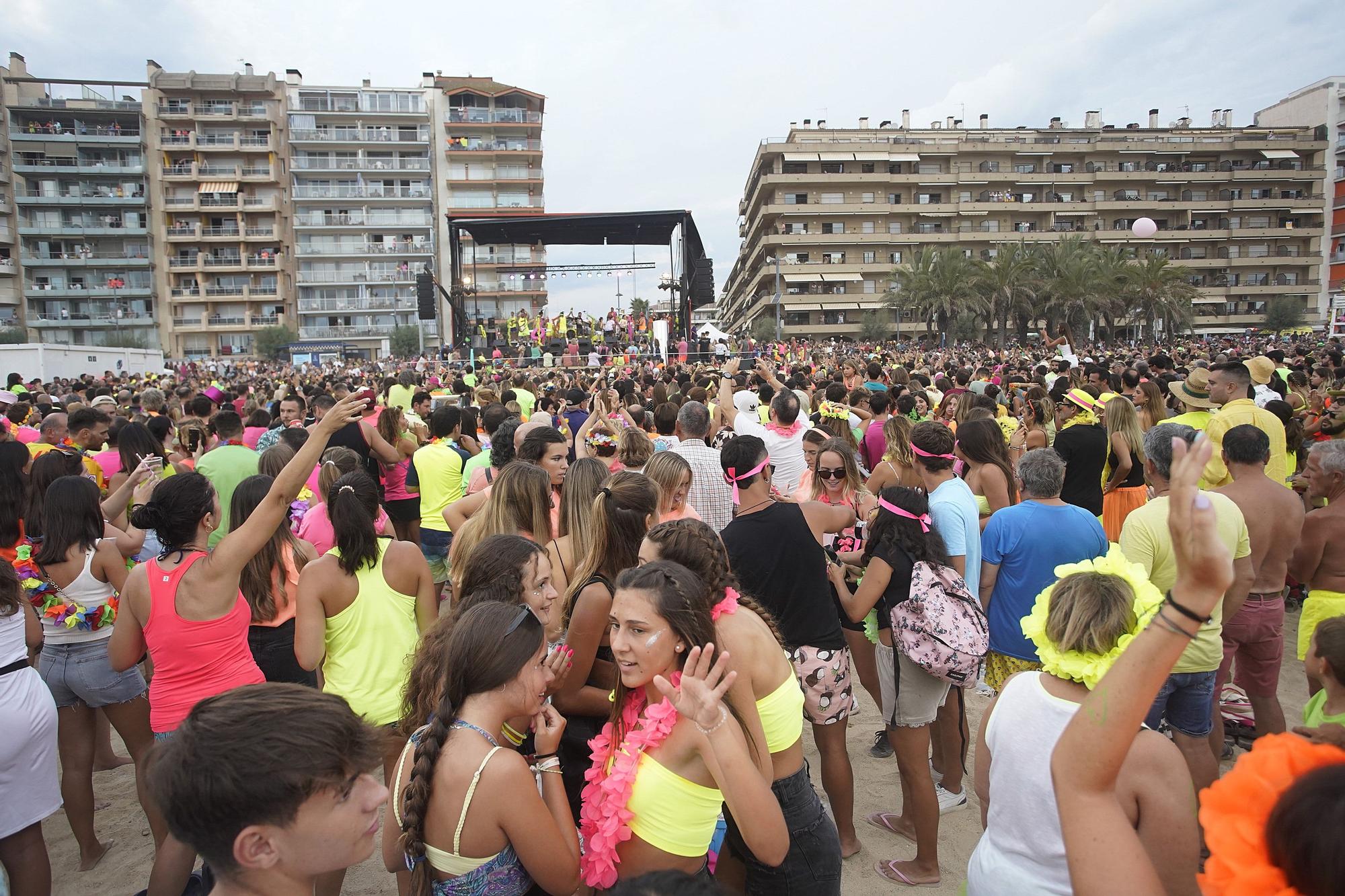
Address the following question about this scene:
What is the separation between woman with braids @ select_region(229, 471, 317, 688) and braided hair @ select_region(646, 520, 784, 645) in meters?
1.98

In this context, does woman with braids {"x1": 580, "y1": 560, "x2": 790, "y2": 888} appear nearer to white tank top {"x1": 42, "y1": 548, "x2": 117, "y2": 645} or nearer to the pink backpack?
the pink backpack

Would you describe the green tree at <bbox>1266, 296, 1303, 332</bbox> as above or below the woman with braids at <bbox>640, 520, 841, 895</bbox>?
above

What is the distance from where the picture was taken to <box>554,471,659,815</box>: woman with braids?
2607 millimetres

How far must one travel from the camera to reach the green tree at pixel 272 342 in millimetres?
46469

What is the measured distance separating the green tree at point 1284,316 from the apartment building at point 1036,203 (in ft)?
14.1

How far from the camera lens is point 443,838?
175 centimetres

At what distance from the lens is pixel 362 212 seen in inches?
1999

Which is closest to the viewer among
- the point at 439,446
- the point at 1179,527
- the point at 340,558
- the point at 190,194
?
the point at 1179,527

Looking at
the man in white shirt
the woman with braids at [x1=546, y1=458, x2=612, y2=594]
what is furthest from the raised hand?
the man in white shirt

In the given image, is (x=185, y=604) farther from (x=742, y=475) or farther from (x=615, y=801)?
(x=742, y=475)

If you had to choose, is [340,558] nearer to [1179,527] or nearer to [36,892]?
[36,892]

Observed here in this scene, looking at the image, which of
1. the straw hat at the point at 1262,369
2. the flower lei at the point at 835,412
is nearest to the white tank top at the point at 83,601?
the flower lei at the point at 835,412

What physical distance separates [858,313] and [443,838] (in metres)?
55.6

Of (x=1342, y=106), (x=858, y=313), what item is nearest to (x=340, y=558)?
(x=858, y=313)
